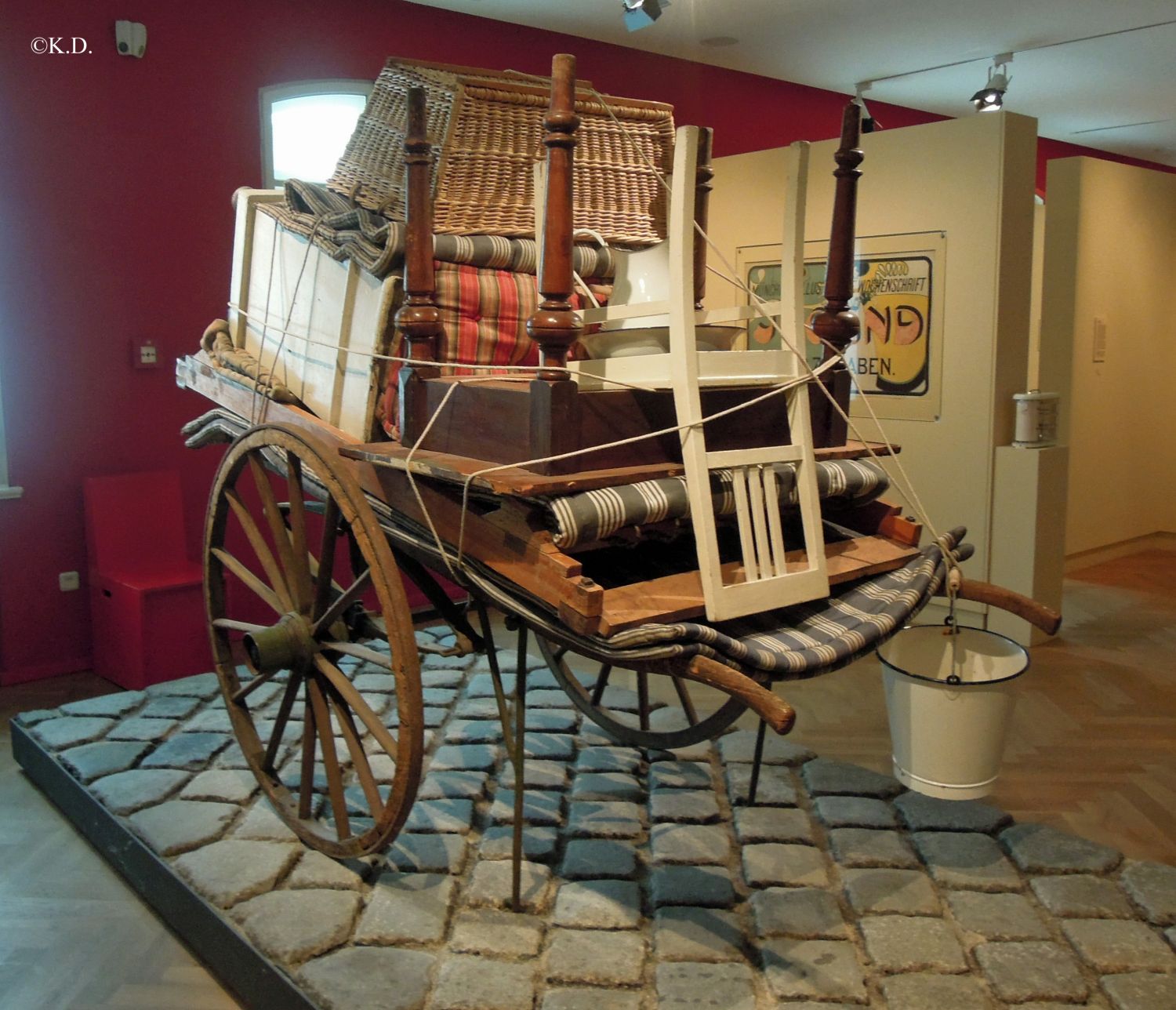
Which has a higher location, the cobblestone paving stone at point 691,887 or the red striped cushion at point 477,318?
the red striped cushion at point 477,318

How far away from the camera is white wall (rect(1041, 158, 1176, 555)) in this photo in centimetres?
619

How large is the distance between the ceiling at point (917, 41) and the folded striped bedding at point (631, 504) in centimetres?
389

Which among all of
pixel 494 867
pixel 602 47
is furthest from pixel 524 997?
pixel 602 47

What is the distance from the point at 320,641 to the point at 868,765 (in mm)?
1892

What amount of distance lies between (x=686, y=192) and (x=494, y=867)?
1687 millimetres

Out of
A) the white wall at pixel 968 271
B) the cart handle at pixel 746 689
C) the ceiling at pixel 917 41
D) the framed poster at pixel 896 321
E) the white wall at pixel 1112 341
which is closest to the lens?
the cart handle at pixel 746 689

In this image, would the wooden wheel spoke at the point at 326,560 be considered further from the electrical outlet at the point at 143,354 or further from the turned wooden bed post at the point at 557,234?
the electrical outlet at the point at 143,354

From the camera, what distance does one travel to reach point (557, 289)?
194 centimetres

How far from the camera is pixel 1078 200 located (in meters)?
6.07

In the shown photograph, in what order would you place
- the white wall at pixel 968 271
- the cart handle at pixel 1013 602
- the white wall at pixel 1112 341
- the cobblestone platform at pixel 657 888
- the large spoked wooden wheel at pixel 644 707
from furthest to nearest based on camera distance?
the white wall at pixel 1112 341 < the white wall at pixel 968 271 < the large spoked wooden wheel at pixel 644 707 < the cart handle at pixel 1013 602 < the cobblestone platform at pixel 657 888

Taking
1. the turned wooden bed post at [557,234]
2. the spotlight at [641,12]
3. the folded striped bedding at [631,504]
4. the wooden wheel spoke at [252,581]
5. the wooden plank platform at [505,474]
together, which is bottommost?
the wooden wheel spoke at [252,581]

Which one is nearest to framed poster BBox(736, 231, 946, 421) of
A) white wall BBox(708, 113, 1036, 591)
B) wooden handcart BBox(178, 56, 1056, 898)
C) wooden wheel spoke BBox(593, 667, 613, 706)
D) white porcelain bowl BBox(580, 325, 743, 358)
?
white wall BBox(708, 113, 1036, 591)

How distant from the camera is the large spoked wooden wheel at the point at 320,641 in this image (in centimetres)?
220

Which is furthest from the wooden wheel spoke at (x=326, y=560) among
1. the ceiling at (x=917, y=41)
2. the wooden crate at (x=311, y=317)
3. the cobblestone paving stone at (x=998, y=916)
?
the ceiling at (x=917, y=41)
